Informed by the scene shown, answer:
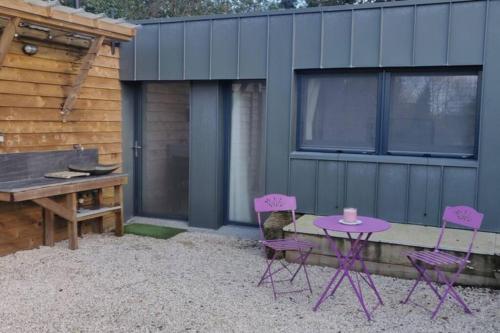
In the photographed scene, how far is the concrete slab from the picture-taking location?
14.9 feet

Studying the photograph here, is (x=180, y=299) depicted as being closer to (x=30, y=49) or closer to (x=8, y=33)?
(x=8, y=33)

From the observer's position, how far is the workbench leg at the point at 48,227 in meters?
5.59

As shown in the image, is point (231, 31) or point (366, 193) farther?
point (231, 31)

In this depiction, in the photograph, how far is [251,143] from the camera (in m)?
6.52

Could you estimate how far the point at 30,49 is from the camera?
5.25 meters

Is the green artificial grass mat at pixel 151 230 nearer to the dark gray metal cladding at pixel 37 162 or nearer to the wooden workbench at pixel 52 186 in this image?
the wooden workbench at pixel 52 186

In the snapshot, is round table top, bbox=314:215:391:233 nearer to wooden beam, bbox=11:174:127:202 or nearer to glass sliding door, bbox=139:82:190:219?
wooden beam, bbox=11:174:127:202

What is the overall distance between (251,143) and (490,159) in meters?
2.82

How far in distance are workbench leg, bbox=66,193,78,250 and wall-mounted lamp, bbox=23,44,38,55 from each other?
1.55 m

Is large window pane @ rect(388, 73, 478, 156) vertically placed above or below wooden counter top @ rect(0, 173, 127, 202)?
above

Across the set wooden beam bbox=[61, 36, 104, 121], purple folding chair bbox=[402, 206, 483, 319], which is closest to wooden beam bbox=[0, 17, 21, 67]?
wooden beam bbox=[61, 36, 104, 121]

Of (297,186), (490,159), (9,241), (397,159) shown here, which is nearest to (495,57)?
(490,159)

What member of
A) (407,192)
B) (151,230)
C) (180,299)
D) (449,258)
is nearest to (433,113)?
(407,192)

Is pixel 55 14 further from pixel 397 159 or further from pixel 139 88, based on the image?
pixel 397 159
